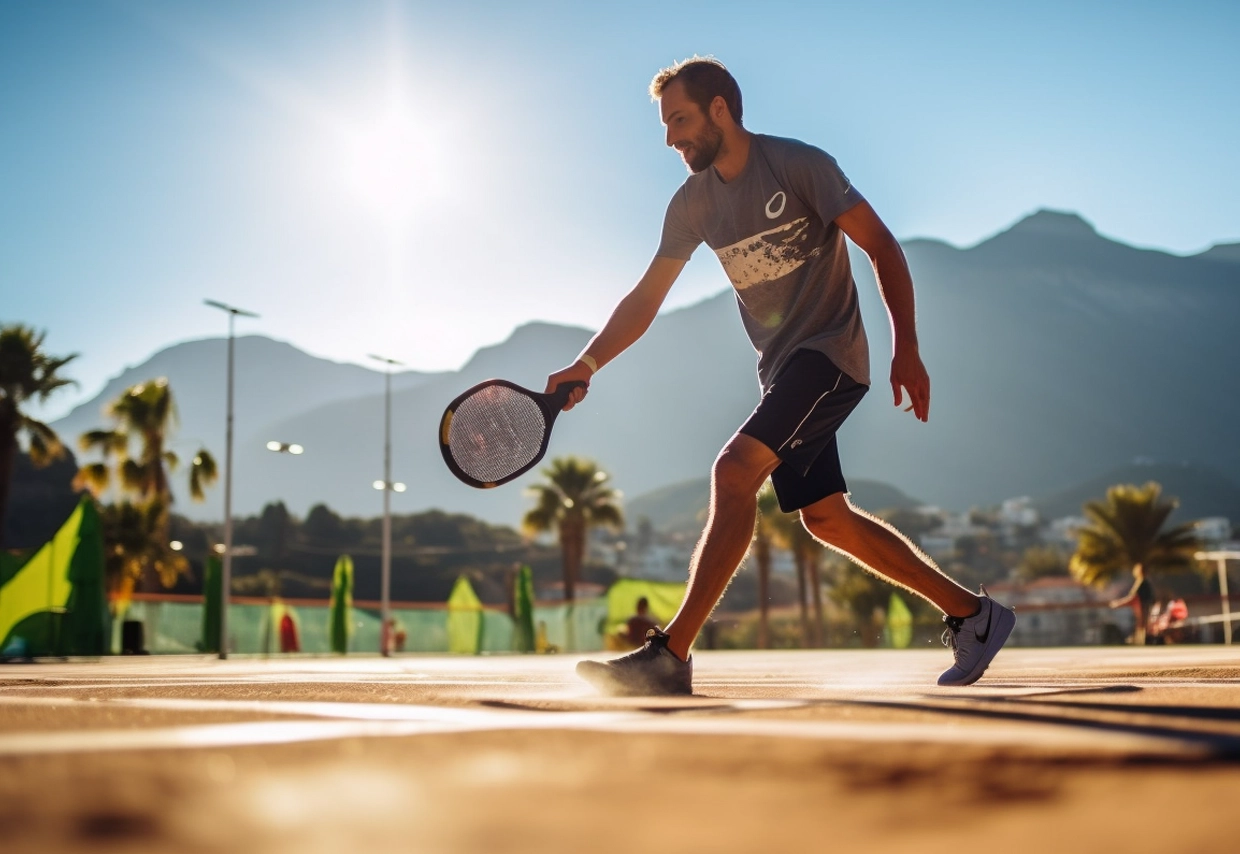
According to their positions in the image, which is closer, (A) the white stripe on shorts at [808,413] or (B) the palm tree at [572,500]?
(A) the white stripe on shorts at [808,413]

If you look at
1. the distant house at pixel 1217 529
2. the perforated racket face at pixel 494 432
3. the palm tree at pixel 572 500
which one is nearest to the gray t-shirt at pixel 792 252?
the perforated racket face at pixel 494 432

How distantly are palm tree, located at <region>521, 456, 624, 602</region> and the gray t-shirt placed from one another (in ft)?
157

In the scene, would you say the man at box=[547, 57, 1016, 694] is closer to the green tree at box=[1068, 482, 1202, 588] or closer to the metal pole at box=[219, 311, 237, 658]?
the metal pole at box=[219, 311, 237, 658]

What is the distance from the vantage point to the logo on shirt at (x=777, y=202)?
3.99 meters

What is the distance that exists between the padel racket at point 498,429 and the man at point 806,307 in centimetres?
9

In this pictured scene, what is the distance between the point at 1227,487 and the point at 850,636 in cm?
12952

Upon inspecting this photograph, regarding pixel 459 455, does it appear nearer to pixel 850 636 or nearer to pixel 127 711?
pixel 127 711

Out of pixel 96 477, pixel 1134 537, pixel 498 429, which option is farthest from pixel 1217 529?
pixel 498 429

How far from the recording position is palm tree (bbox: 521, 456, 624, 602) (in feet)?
171

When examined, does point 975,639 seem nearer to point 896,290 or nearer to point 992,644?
point 992,644

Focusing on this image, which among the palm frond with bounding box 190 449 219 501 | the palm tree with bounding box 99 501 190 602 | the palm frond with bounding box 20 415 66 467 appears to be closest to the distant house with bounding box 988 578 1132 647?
the palm frond with bounding box 190 449 219 501

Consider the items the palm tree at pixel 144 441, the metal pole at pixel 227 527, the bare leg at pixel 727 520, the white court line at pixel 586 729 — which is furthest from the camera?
the palm tree at pixel 144 441

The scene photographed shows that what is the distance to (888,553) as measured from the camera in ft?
13.2

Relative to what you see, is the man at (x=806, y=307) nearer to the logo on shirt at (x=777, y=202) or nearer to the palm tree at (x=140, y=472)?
the logo on shirt at (x=777, y=202)
